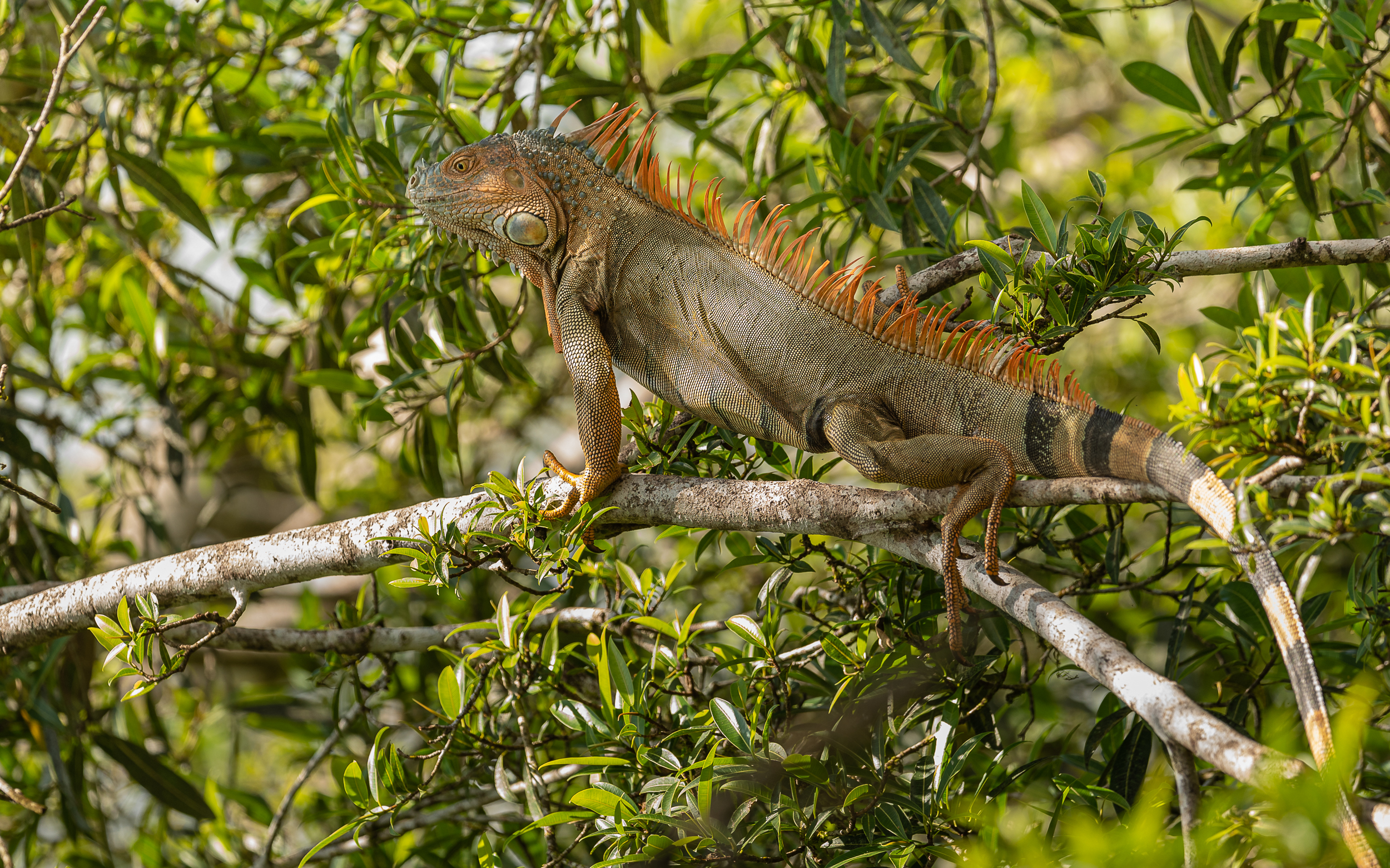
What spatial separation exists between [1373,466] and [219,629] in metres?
2.65

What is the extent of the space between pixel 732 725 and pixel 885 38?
241 cm

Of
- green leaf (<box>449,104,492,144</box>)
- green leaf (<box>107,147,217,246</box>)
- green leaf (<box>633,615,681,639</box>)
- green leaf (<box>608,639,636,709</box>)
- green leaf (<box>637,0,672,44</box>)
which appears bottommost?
green leaf (<box>608,639,636,709</box>)

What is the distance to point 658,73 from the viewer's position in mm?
9812

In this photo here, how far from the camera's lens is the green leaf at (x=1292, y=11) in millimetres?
3047

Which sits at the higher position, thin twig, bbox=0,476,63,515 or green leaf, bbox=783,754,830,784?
thin twig, bbox=0,476,63,515

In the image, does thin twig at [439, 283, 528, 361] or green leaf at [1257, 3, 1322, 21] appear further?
thin twig at [439, 283, 528, 361]

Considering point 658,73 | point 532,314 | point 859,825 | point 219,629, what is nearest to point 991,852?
point 859,825

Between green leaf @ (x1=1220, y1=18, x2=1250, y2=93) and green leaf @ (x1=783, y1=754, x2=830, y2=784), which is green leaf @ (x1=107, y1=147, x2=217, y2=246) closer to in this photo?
green leaf @ (x1=783, y1=754, x2=830, y2=784)

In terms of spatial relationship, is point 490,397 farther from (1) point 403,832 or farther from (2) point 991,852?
(2) point 991,852

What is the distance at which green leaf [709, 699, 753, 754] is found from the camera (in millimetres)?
2324

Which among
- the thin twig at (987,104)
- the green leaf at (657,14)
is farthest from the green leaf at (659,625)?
the green leaf at (657,14)

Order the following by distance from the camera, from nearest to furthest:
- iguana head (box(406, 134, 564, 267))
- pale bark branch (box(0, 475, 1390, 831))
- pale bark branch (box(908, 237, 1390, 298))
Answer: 1. pale bark branch (box(0, 475, 1390, 831))
2. pale bark branch (box(908, 237, 1390, 298))
3. iguana head (box(406, 134, 564, 267))

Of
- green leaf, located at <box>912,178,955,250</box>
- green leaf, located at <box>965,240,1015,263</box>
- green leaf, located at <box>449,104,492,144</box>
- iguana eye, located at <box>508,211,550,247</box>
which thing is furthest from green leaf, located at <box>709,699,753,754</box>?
green leaf, located at <box>449,104,492,144</box>

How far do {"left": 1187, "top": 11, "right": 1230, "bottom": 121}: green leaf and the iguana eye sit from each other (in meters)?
2.38
